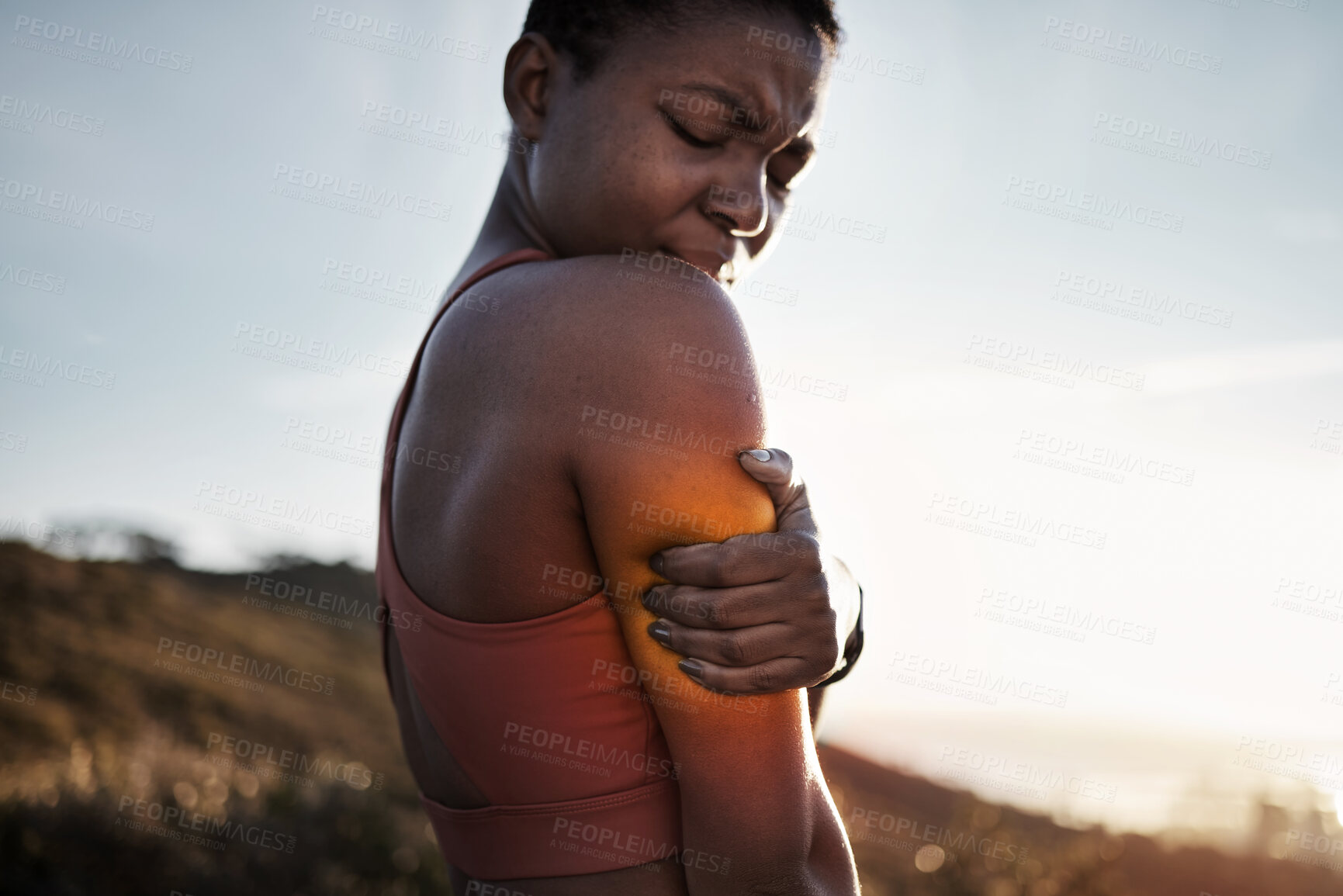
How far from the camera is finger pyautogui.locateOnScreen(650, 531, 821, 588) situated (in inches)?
45.1

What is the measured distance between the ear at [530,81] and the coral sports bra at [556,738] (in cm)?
50

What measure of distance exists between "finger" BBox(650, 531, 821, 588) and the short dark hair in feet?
3.28

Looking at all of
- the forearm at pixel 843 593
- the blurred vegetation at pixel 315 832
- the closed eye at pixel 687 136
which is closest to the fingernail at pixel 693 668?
the forearm at pixel 843 593

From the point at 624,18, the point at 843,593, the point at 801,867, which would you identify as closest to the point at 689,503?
the point at 843,593

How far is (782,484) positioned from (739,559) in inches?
5.8

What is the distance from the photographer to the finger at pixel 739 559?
115 centimetres

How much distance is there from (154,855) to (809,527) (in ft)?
18.5

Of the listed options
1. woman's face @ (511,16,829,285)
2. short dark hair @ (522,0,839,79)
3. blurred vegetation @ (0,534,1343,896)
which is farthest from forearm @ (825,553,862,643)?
blurred vegetation @ (0,534,1343,896)

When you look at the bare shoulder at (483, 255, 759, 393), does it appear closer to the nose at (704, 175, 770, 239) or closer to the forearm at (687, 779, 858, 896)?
the nose at (704, 175, 770, 239)

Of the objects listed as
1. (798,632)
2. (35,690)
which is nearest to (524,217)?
(798,632)

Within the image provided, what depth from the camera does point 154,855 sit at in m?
4.98

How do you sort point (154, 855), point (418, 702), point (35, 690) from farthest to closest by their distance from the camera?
point (35, 690)
point (154, 855)
point (418, 702)

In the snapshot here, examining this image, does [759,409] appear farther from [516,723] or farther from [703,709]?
[516,723]

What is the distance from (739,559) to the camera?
115 cm
